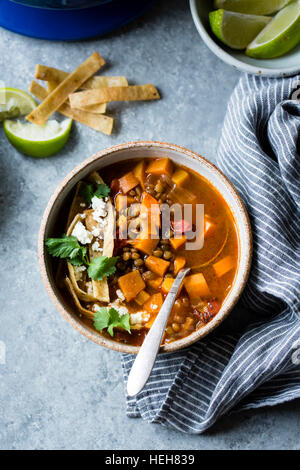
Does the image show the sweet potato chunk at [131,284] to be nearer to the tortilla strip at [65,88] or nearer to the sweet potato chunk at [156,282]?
the sweet potato chunk at [156,282]

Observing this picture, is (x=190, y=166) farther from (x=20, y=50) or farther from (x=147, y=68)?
(x=20, y=50)

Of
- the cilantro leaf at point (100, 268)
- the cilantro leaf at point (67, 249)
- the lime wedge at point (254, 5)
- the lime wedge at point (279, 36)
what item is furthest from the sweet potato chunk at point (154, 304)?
the lime wedge at point (254, 5)

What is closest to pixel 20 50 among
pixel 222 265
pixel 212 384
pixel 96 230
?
pixel 96 230

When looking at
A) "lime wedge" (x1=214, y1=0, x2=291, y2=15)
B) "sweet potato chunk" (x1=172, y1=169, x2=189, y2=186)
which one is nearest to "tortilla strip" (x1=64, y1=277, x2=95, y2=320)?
"sweet potato chunk" (x1=172, y1=169, x2=189, y2=186)

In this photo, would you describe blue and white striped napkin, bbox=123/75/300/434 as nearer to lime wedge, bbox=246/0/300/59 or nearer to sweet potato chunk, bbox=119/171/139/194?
lime wedge, bbox=246/0/300/59

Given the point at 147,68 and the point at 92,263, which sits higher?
the point at 147,68

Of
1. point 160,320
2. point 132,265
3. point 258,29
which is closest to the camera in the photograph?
point 160,320
